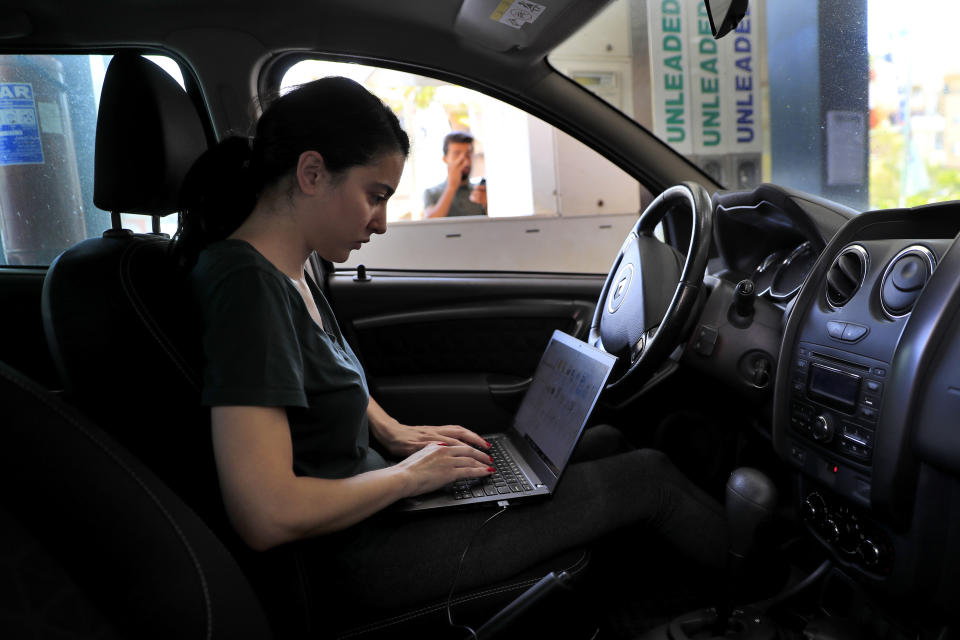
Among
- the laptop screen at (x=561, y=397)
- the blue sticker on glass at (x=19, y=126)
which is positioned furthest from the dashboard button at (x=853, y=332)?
the blue sticker on glass at (x=19, y=126)

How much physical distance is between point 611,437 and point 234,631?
40.7 inches

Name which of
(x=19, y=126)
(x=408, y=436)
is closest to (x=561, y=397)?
(x=408, y=436)

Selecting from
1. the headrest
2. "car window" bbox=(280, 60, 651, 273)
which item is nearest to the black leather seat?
the headrest

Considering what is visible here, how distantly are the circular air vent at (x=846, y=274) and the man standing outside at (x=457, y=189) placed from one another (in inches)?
75.0

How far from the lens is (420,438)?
1355 mm

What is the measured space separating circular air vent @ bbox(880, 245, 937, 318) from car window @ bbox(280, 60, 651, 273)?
112 centimetres

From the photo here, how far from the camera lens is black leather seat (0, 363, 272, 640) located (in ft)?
1.99

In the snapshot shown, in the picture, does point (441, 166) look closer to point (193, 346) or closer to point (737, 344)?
point (737, 344)

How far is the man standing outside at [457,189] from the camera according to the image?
301 cm

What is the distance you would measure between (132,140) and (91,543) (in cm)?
70

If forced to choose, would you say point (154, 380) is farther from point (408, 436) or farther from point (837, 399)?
point (837, 399)

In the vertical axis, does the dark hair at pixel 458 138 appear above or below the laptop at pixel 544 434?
above

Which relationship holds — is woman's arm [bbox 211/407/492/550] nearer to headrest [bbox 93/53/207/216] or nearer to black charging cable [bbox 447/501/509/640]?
black charging cable [bbox 447/501/509/640]

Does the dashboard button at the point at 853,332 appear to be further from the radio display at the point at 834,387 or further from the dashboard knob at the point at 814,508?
the dashboard knob at the point at 814,508
